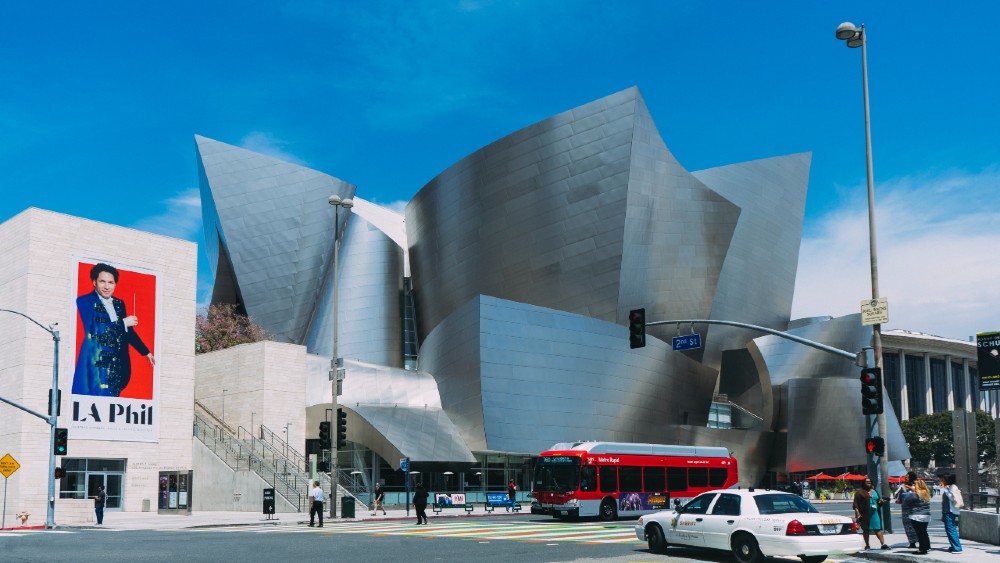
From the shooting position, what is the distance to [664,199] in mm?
62219

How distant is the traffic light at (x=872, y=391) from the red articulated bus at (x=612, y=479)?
517 inches

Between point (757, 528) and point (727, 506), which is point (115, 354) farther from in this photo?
point (757, 528)

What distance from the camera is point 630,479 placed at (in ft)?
115

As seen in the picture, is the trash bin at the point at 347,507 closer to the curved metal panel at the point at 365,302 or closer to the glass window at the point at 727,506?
the glass window at the point at 727,506

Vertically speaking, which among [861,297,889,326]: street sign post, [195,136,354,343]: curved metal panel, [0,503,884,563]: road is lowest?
[0,503,884,563]: road

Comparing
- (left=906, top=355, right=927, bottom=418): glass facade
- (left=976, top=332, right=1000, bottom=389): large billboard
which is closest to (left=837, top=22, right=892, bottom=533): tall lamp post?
(left=976, top=332, right=1000, bottom=389): large billboard

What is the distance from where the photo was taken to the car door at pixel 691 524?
18.1m

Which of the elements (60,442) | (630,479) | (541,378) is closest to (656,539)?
(630,479)

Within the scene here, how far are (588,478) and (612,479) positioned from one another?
4.20ft

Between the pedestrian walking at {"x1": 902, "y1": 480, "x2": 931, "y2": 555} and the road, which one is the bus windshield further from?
the pedestrian walking at {"x1": 902, "y1": 480, "x2": 931, "y2": 555}

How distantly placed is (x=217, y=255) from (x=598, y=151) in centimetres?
3168

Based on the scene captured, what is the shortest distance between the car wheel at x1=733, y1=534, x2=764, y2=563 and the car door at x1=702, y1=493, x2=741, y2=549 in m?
0.30

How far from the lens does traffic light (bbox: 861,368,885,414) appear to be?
22.1 meters

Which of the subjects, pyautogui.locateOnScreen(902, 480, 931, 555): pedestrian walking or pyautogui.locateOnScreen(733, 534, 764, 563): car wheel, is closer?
pyautogui.locateOnScreen(733, 534, 764, 563): car wheel
